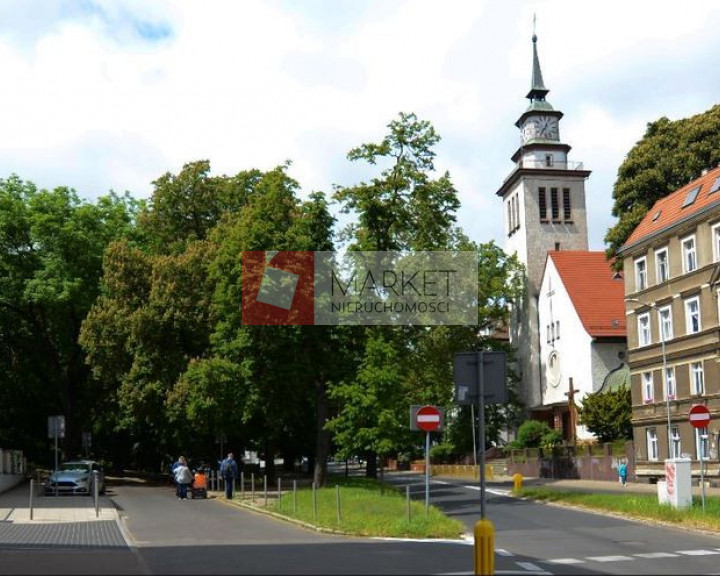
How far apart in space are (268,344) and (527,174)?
4851cm

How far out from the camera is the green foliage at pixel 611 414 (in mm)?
58938

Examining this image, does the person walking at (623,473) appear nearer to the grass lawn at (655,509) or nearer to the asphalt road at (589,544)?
the grass lawn at (655,509)

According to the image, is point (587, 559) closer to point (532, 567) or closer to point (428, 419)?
point (532, 567)

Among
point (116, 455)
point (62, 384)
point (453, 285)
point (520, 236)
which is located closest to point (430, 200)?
point (453, 285)

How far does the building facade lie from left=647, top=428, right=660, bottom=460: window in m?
0.05

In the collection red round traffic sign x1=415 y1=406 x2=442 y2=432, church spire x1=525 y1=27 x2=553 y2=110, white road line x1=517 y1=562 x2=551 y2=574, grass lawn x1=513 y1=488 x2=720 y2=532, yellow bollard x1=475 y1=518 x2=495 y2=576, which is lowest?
white road line x1=517 y1=562 x2=551 y2=574

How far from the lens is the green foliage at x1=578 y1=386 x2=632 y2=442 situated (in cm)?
5894

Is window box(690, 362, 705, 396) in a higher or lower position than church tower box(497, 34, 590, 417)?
lower

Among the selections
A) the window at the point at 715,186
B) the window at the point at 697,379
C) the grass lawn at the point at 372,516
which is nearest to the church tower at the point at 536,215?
the window at the point at 697,379

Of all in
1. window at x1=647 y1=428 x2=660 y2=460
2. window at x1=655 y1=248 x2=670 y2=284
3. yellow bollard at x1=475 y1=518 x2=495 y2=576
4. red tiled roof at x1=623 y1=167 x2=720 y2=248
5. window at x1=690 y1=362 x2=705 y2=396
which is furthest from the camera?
window at x1=647 y1=428 x2=660 y2=460

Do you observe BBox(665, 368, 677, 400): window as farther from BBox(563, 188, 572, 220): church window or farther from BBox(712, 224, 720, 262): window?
BBox(563, 188, 572, 220): church window

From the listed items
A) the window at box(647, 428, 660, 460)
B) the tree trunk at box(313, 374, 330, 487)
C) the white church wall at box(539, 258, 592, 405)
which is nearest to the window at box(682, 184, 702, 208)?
the window at box(647, 428, 660, 460)

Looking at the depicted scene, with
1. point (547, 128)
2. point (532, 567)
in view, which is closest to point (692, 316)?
point (532, 567)

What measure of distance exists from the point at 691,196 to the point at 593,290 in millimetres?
25880
